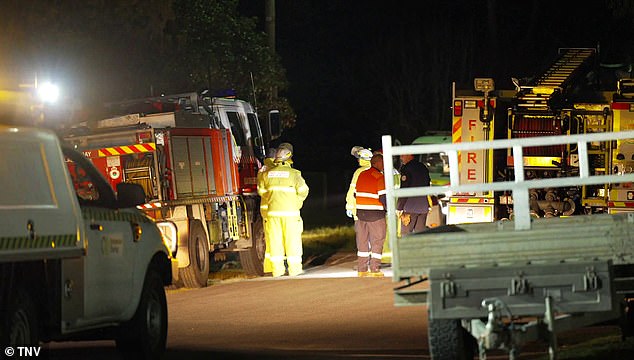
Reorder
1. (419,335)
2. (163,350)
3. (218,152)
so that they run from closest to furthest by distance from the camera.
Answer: (163,350), (419,335), (218,152)

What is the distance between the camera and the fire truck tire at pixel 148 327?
10891 mm

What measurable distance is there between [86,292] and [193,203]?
917 centimetres

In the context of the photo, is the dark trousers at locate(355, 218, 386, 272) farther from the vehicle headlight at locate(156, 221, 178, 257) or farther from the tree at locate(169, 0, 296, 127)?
the tree at locate(169, 0, 296, 127)

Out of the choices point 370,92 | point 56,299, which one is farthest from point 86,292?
point 370,92

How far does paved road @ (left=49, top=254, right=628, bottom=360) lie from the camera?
12367 millimetres

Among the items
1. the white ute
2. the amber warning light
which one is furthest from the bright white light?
the amber warning light

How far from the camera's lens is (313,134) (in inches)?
2229

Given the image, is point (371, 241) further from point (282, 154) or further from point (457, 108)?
point (457, 108)

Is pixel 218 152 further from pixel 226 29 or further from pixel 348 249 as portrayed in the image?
pixel 226 29

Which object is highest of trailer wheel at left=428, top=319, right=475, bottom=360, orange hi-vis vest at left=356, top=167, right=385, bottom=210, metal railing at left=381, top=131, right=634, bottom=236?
metal railing at left=381, top=131, right=634, bottom=236

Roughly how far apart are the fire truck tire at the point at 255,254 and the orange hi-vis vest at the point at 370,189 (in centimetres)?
203

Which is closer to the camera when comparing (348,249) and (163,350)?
(163,350)

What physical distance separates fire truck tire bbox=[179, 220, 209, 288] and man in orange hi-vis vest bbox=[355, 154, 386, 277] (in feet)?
7.56

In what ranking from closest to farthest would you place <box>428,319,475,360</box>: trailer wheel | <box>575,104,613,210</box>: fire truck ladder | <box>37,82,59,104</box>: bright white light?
<box>37,82,59,104</box>: bright white light
<box>428,319,475,360</box>: trailer wheel
<box>575,104,613,210</box>: fire truck ladder
